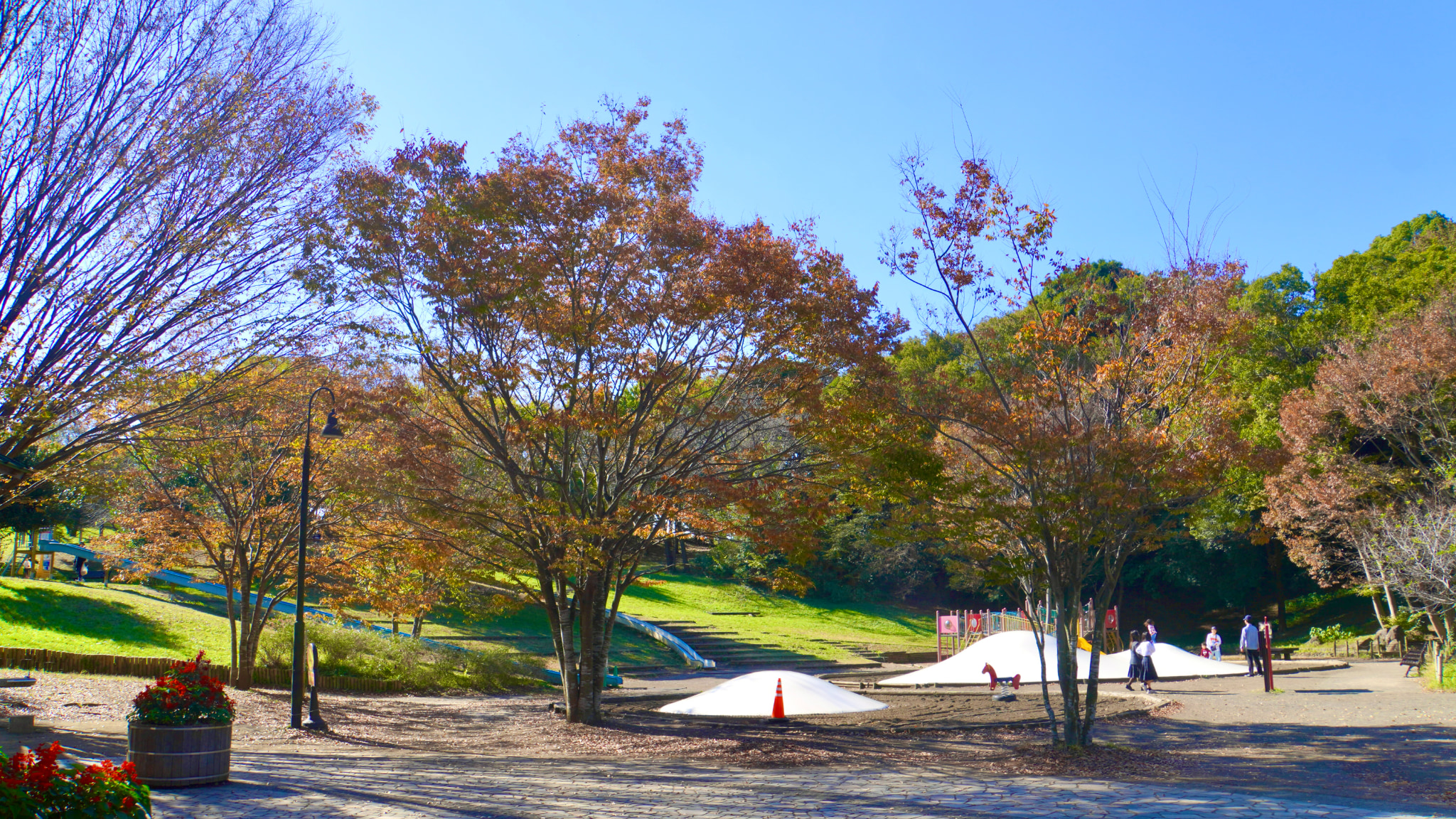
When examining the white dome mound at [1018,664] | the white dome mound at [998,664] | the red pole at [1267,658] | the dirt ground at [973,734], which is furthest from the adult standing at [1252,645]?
the red pole at [1267,658]

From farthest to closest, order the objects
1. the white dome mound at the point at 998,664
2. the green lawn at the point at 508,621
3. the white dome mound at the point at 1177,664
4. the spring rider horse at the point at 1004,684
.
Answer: the white dome mound at the point at 1177,664, the white dome mound at the point at 998,664, the green lawn at the point at 508,621, the spring rider horse at the point at 1004,684

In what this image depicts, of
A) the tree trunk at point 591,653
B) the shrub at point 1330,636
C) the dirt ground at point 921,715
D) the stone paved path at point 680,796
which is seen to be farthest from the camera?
the shrub at point 1330,636

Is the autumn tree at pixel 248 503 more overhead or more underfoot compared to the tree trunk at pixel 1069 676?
more overhead

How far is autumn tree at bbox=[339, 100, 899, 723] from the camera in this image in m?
12.9

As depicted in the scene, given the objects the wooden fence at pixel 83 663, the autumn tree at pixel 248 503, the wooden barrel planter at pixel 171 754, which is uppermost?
the autumn tree at pixel 248 503

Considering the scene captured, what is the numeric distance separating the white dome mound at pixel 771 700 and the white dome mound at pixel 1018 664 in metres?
6.97

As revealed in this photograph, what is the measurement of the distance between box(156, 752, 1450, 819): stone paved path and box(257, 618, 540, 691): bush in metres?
10.6

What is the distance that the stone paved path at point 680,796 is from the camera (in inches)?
308

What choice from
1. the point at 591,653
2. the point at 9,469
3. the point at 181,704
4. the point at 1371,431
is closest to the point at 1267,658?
the point at 1371,431

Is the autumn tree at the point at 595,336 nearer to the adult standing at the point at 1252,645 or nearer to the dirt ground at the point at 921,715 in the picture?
the dirt ground at the point at 921,715

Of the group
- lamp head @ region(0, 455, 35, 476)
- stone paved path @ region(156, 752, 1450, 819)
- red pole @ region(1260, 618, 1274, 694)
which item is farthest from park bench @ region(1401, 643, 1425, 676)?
lamp head @ region(0, 455, 35, 476)

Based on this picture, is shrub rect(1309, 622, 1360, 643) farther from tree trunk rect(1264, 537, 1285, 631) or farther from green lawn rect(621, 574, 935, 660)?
green lawn rect(621, 574, 935, 660)

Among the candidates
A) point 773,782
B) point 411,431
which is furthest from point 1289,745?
point 411,431

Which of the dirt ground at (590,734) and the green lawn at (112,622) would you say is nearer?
the dirt ground at (590,734)
